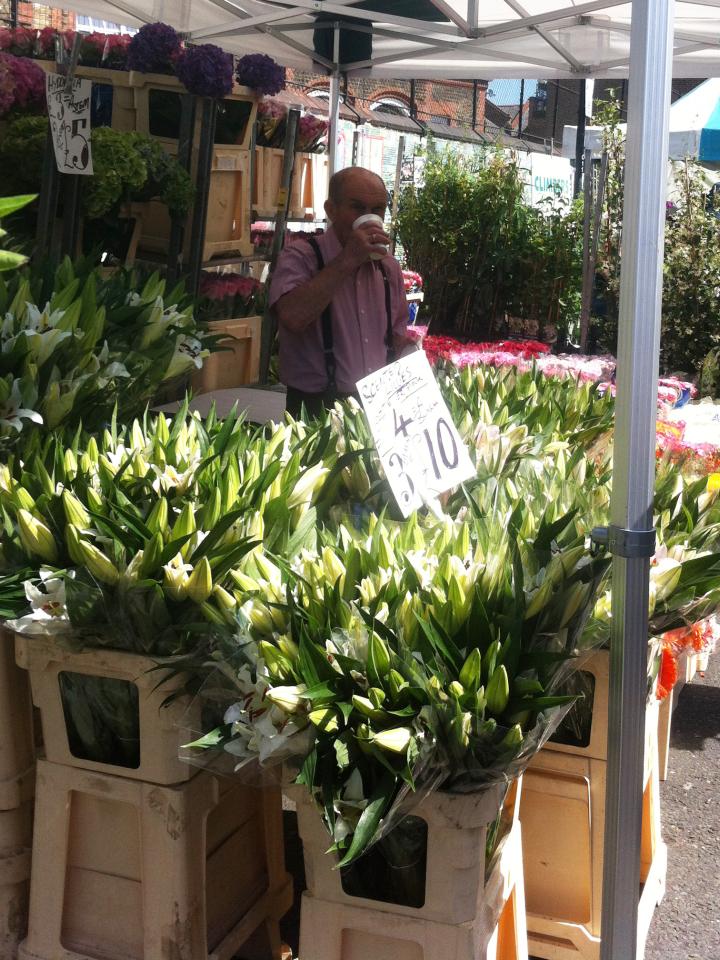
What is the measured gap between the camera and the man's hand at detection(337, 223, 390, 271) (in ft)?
10.3

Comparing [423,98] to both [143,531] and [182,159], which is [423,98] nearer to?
[182,159]

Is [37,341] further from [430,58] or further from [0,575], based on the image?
[430,58]

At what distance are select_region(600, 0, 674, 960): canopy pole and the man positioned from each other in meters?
1.72

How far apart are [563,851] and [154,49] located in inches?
130

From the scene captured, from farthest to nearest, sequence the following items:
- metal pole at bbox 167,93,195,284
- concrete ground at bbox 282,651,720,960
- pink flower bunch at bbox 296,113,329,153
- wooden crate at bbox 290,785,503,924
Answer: pink flower bunch at bbox 296,113,329,153 < metal pole at bbox 167,93,195,284 < concrete ground at bbox 282,651,720,960 < wooden crate at bbox 290,785,503,924

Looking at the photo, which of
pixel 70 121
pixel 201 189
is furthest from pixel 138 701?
pixel 201 189

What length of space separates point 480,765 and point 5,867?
3.31 feet

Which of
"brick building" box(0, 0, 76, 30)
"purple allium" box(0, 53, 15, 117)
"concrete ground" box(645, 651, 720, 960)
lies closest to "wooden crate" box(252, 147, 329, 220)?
"purple allium" box(0, 53, 15, 117)

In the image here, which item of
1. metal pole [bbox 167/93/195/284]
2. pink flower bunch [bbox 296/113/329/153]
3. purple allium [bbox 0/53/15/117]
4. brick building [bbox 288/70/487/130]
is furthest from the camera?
brick building [bbox 288/70/487/130]

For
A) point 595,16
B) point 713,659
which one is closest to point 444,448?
point 713,659

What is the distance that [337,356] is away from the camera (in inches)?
135

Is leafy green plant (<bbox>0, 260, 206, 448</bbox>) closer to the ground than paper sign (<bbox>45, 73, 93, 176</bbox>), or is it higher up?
closer to the ground

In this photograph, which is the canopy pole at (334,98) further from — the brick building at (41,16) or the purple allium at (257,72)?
the brick building at (41,16)

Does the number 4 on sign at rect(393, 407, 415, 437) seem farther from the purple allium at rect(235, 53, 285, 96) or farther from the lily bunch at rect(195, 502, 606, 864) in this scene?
the purple allium at rect(235, 53, 285, 96)
